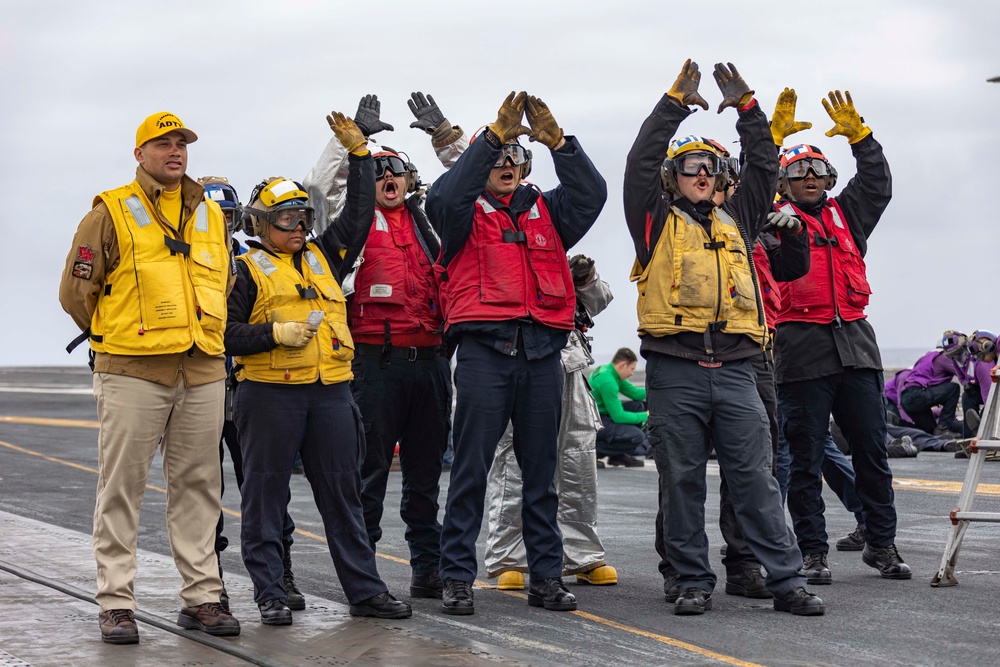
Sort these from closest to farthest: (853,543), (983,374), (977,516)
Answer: (977,516)
(853,543)
(983,374)

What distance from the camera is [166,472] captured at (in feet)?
20.5

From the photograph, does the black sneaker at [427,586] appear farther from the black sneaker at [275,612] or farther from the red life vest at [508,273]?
the red life vest at [508,273]

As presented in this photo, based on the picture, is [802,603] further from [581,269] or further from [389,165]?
[389,165]

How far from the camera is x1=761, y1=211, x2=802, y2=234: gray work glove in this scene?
23.6 ft

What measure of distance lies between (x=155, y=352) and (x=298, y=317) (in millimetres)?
818

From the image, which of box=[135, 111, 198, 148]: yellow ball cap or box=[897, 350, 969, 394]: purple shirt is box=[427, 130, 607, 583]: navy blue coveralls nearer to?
box=[135, 111, 198, 148]: yellow ball cap

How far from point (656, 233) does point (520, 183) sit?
77cm

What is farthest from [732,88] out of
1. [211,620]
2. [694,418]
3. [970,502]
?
[211,620]

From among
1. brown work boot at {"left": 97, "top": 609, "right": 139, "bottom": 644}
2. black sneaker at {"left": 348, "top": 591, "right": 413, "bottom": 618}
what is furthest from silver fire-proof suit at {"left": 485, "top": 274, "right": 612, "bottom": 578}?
brown work boot at {"left": 97, "top": 609, "right": 139, "bottom": 644}

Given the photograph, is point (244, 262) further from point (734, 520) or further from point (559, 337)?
point (734, 520)

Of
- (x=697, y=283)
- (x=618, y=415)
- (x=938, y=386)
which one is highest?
(x=697, y=283)

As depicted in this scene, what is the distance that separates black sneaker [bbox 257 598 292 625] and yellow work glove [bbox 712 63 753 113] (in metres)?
3.38

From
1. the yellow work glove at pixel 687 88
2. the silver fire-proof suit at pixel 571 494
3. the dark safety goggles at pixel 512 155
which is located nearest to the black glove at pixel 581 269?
the silver fire-proof suit at pixel 571 494

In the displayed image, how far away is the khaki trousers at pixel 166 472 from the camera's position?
595 cm
